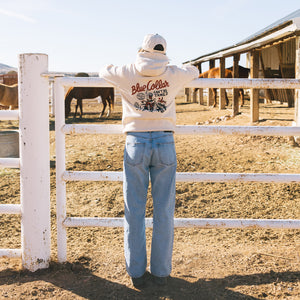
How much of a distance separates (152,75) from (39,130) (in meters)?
0.92

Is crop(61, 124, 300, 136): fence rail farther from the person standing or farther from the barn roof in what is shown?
the barn roof

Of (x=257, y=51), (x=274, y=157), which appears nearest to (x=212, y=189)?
(x=274, y=157)

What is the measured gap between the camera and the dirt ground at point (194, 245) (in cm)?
271

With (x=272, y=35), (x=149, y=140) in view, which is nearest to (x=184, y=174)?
(x=149, y=140)

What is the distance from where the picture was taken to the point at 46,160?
114 inches

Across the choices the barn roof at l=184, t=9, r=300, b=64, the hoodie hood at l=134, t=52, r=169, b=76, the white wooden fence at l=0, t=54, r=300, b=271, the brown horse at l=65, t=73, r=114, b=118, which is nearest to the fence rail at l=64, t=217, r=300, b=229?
the white wooden fence at l=0, t=54, r=300, b=271

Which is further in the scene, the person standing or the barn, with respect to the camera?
the barn

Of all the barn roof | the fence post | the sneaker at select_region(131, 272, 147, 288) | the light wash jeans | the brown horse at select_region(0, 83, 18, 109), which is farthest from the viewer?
the brown horse at select_region(0, 83, 18, 109)

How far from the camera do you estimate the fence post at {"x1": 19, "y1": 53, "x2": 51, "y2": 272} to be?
9.12 ft

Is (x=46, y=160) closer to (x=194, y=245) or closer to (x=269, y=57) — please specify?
(x=194, y=245)

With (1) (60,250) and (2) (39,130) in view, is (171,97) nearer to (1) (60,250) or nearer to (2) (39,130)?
(2) (39,130)

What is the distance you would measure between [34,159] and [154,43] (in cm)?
115

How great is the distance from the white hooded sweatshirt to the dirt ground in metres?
1.08

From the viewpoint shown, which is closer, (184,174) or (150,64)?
(150,64)
